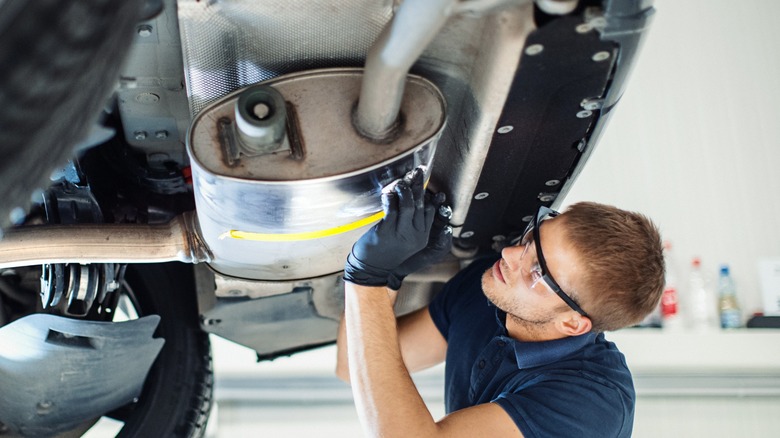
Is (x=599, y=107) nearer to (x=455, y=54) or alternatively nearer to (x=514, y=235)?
(x=455, y=54)

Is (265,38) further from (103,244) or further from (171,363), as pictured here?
(171,363)

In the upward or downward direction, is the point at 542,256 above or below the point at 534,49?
below

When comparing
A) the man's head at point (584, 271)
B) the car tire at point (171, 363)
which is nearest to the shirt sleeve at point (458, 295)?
the man's head at point (584, 271)

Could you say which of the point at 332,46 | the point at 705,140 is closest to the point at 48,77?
the point at 332,46

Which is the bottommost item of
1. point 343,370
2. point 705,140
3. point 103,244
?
point 705,140

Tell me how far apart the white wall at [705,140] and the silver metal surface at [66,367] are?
2228 millimetres

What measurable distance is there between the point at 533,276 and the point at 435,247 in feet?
0.59

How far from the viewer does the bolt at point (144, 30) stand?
3.01 feet

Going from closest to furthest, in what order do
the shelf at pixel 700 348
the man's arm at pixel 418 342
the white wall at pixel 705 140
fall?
1. the man's arm at pixel 418 342
2. the shelf at pixel 700 348
3. the white wall at pixel 705 140

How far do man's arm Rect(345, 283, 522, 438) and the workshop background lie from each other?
198 cm

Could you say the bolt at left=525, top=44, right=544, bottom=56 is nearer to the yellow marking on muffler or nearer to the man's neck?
the yellow marking on muffler

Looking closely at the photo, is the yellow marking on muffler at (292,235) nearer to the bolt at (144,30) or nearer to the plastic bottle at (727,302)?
the bolt at (144,30)

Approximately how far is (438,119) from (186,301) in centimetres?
75

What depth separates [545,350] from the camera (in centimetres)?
137
